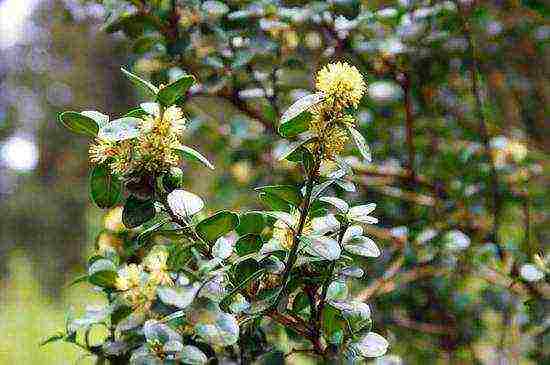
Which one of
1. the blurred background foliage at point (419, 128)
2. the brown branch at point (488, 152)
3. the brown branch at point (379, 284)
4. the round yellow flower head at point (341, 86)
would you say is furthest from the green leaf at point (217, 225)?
the brown branch at point (488, 152)

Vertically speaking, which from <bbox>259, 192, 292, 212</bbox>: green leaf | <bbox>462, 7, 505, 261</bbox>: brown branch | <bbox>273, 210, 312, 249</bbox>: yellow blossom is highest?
<bbox>259, 192, 292, 212</bbox>: green leaf

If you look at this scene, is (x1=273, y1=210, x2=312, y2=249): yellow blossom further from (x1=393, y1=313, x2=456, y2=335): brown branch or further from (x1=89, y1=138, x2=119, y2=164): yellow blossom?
(x1=393, y1=313, x2=456, y2=335): brown branch

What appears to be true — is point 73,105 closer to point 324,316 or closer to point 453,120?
point 453,120

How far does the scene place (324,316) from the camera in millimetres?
580

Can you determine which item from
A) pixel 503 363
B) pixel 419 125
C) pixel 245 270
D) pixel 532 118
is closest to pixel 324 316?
pixel 245 270

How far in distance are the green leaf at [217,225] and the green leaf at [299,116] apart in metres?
0.08

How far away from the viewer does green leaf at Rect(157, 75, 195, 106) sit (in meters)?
0.47

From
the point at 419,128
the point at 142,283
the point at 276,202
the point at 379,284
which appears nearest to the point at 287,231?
the point at 276,202

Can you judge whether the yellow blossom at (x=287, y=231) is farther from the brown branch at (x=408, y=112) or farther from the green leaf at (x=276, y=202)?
the brown branch at (x=408, y=112)

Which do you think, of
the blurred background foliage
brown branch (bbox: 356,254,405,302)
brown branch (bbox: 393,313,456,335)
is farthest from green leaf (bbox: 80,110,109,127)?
brown branch (bbox: 393,313,456,335)

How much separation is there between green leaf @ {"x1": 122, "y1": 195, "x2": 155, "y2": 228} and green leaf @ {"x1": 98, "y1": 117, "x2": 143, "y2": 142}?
5 cm

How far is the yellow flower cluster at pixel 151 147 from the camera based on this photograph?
48 cm

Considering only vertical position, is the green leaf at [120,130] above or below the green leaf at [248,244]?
above

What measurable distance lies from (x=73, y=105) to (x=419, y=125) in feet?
9.60
